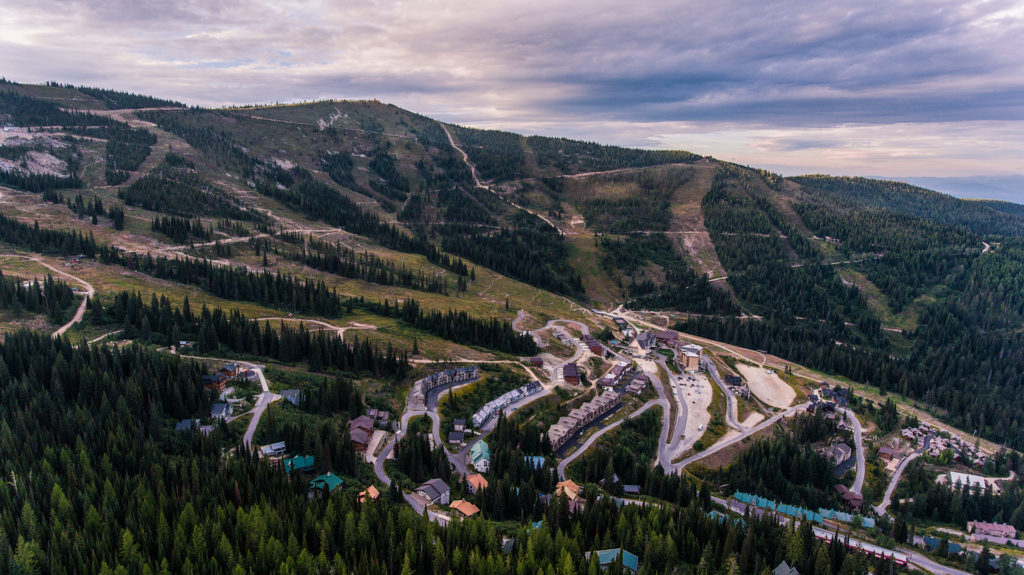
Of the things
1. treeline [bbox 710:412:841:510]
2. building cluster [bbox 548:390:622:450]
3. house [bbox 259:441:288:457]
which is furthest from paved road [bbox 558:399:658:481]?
house [bbox 259:441:288:457]

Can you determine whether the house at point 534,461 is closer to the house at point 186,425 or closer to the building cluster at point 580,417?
the building cluster at point 580,417

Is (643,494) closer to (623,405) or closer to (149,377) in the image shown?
(623,405)

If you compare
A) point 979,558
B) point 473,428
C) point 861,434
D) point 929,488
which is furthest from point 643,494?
point 861,434

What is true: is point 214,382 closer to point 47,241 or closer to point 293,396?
point 293,396

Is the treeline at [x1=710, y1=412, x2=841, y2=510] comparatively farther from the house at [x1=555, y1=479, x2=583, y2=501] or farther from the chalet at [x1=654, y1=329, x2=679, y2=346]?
the chalet at [x1=654, y1=329, x2=679, y2=346]

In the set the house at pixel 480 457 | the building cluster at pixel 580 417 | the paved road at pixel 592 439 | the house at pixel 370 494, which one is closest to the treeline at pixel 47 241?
the house at pixel 480 457

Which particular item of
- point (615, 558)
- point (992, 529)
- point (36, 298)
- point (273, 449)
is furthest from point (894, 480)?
point (36, 298)
